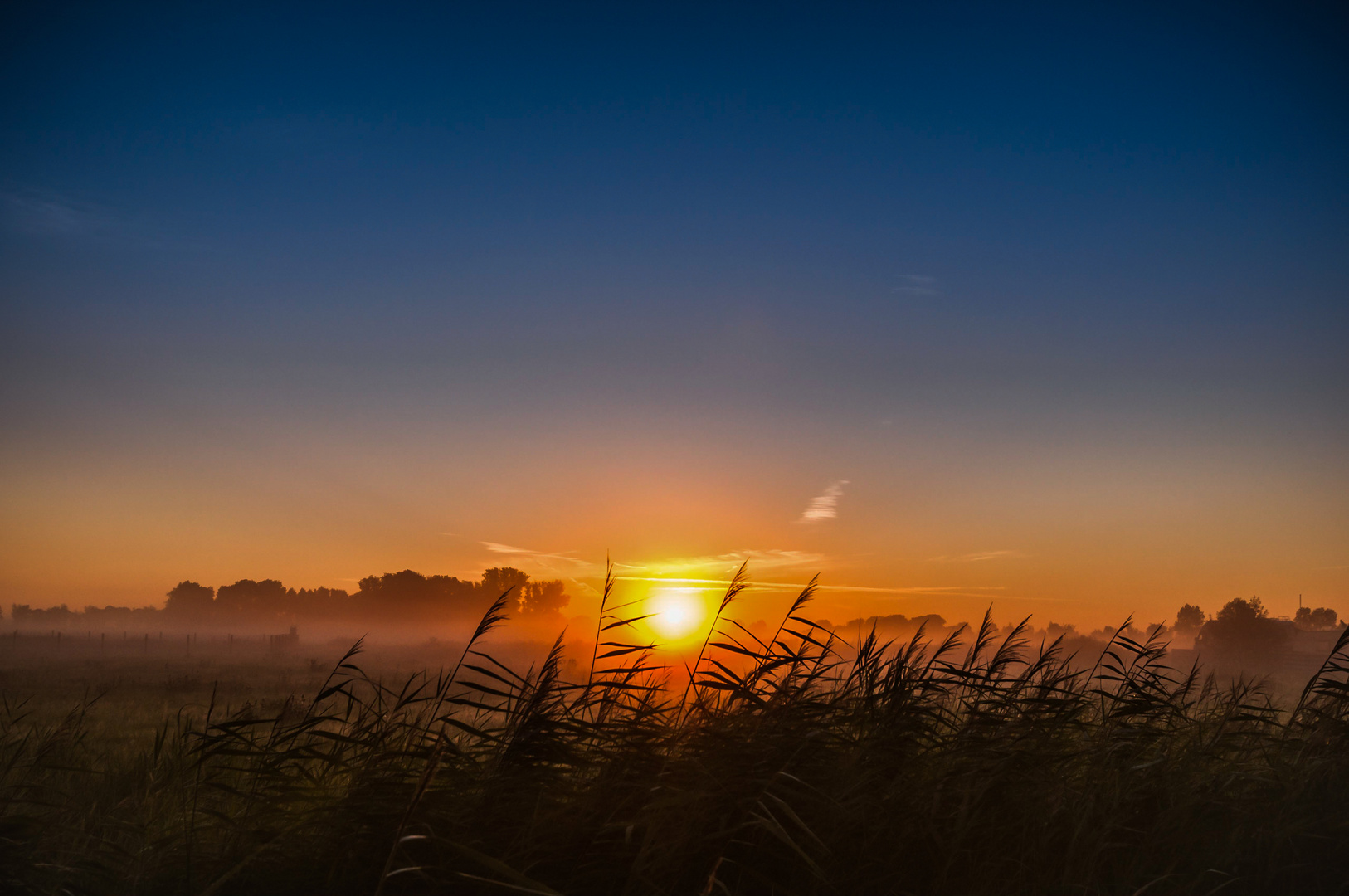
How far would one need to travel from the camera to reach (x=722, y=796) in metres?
5.29

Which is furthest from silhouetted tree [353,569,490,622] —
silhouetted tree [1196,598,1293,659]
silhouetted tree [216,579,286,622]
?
silhouetted tree [1196,598,1293,659]

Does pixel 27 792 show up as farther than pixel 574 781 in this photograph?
Yes

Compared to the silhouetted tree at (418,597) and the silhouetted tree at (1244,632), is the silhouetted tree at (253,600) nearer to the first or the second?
the silhouetted tree at (418,597)

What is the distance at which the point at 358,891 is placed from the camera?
480 cm

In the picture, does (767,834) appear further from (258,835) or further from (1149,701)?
(1149,701)

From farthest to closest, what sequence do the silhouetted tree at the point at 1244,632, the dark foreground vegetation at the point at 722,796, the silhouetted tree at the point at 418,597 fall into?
the silhouetted tree at the point at 418,597
the silhouetted tree at the point at 1244,632
the dark foreground vegetation at the point at 722,796

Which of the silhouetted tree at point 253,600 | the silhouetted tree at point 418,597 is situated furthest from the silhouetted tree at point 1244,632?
the silhouetted tree at point 253,600

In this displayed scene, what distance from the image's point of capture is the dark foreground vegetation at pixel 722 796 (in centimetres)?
502

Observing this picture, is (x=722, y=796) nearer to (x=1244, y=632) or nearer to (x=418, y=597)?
(x=1244, y=632)

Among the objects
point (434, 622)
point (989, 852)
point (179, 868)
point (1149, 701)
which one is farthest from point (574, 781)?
point (434, 622)

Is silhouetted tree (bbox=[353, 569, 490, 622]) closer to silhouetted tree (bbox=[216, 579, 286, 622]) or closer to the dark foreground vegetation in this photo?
silhouetted tree (bbox=[216, 579, 286, 622])

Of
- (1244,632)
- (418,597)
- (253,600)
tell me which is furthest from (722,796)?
(253,600)

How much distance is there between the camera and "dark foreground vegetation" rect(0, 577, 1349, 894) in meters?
5.02

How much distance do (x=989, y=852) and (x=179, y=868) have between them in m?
5.90
